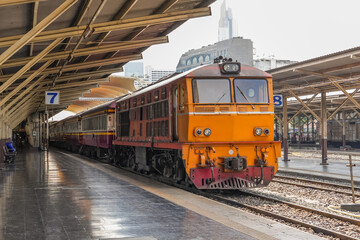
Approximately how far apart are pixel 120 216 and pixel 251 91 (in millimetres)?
6017

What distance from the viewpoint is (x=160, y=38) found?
18172 millimetres

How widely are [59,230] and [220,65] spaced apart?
23.8 ft

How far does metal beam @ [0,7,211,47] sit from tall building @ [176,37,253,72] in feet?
237

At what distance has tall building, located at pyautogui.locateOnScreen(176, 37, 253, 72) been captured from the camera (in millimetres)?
100812

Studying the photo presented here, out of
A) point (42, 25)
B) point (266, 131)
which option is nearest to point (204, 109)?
point (266, 131)

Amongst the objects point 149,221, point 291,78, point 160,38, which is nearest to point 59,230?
point 149,221

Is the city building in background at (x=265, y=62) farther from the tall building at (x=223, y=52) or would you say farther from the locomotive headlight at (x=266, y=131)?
the locomotive headlight at (x=266, y=131)

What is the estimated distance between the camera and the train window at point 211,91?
12297mm

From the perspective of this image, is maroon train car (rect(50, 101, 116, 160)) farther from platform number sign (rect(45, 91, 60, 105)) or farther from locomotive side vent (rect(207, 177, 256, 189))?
locomotive side vent (rect(207, 177, 256, 189))

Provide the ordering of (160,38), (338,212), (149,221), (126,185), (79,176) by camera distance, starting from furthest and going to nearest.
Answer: (160,38) < (79,176) < (126,185) < (338,212) < (149,221)

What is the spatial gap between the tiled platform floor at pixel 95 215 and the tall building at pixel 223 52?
251 ft

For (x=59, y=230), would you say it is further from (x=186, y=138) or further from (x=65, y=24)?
(x=65, y=24)

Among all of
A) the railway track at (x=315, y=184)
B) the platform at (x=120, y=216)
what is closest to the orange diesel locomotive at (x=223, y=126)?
the platform at (x=120, y=216)

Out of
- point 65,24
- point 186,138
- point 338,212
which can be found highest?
point 65,24
